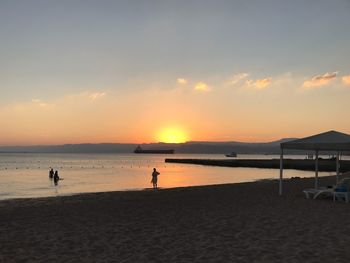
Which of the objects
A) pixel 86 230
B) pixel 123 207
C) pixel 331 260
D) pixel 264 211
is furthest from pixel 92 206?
pixel 331 260

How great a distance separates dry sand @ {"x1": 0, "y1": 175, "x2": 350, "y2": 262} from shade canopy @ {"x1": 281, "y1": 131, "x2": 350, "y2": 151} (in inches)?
77.2

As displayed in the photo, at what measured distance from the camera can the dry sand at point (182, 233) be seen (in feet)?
23.2

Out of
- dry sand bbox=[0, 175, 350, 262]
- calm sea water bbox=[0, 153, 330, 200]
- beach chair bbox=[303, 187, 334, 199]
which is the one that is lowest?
Answer: calm sea water bbox=[0, 153, 330, 200]

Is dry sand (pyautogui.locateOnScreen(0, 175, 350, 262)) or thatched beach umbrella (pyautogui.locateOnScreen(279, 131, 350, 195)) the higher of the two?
thatched beach umbrella (pyautogui.locateOnScreen(279, 131, 350, 195))

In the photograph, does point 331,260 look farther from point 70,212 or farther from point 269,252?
point 70,212

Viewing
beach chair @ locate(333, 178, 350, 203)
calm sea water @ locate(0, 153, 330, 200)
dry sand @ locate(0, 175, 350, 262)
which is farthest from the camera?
calm sea water @ locate(0, 153, 330, 200)

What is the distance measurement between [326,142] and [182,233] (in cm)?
759

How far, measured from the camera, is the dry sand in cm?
709

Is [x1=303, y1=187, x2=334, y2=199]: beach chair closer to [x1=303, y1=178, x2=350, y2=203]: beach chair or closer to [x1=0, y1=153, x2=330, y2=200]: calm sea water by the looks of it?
[x1=303, y1=178, x2=350, y2=203]: beach chair

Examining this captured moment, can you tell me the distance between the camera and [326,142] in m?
14.3

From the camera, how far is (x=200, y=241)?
8.10 m

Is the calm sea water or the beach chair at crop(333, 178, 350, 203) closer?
the beach chair at crop(333, 178, 350, 203)

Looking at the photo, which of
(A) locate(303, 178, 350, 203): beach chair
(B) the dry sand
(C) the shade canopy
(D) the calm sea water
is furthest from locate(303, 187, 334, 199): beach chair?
(D) the calm sea water

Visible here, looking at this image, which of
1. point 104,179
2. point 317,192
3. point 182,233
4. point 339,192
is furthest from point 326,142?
point 104,179
